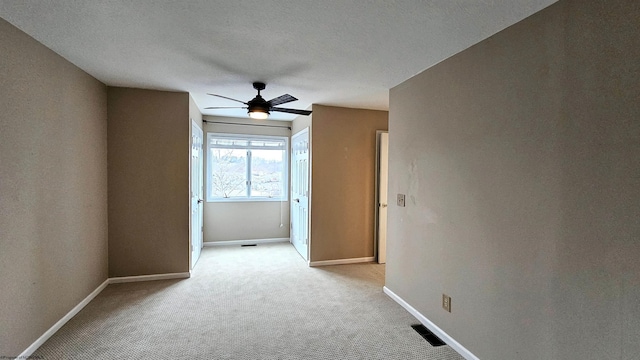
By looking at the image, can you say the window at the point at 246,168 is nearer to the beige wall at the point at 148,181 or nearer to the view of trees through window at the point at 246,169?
the view of trees through window at the point at 246,169

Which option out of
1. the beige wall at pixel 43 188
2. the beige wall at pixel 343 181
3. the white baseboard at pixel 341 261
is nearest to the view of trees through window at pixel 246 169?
the beige wall at pixel 343 181

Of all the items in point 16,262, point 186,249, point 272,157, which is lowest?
point 186,249

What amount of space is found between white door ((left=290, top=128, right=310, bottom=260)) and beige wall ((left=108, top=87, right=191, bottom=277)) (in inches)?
66.0

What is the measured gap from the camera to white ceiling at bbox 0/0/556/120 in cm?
173

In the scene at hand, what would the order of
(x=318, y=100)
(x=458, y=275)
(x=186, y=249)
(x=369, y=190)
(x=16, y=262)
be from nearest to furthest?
(x=16, y=262), (x=458, y=275), (x=186, y=249), (x=318, y=100), (x=369, y=190)

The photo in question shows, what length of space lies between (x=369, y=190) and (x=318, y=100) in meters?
1.55

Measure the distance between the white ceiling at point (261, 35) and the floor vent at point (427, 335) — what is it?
2.35 meters

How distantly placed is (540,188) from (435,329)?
60.0 inches

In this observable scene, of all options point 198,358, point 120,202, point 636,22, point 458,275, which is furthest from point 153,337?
point 636,22

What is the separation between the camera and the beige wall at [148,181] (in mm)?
3490

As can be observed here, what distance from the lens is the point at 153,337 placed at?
2.40 m

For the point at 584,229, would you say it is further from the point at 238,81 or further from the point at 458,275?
the point at 238,81

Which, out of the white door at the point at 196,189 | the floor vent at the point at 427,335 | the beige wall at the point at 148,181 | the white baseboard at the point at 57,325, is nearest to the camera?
the white baseboard at the point at 57,325

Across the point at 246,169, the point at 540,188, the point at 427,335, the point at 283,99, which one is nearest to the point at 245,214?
the point at 246,169
